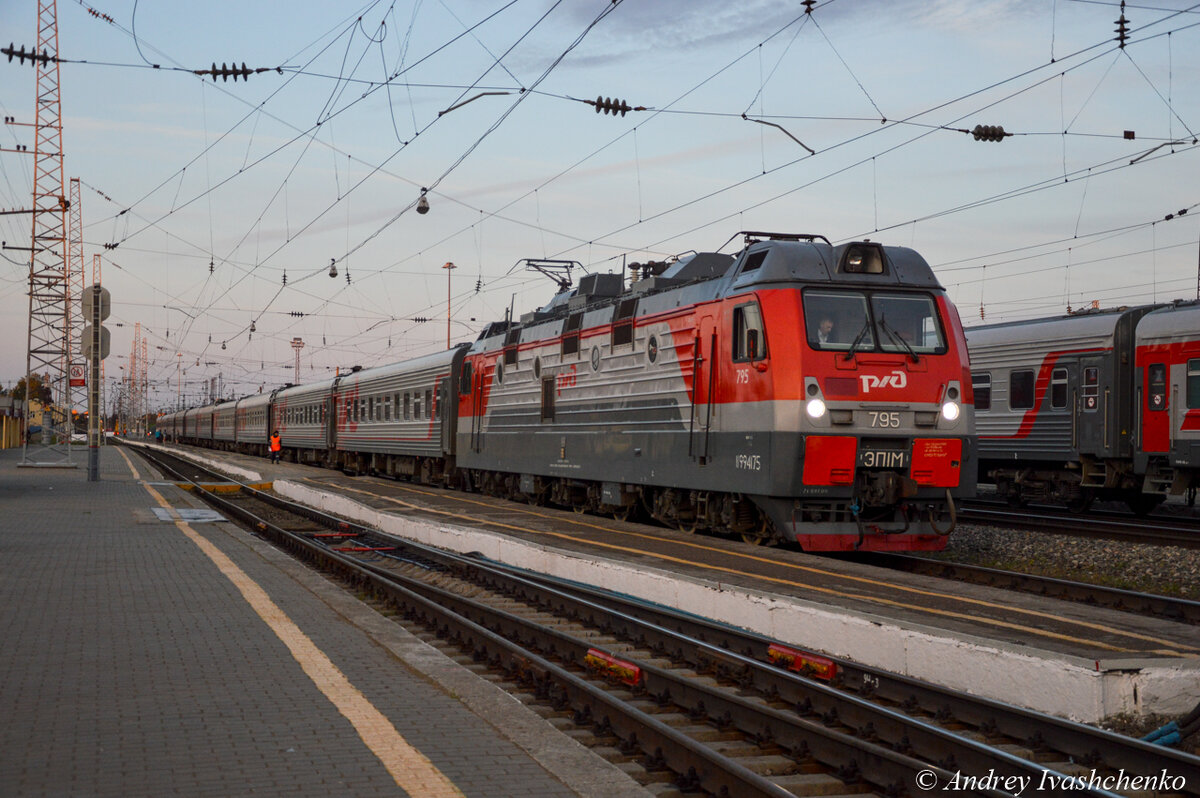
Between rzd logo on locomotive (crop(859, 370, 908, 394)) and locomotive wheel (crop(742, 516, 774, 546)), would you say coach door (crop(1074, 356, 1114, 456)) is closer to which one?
rzd logo on locomotive (crop(859, 370, 908, 394))

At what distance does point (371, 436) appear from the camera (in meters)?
36.2

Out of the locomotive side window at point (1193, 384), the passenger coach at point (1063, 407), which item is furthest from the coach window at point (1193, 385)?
the passenger coach at point (1063, 407)

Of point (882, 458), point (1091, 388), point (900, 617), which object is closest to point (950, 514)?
point (882, 458)

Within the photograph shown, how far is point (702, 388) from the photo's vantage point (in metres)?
14.8

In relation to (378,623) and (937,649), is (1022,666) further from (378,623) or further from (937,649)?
(378,623)

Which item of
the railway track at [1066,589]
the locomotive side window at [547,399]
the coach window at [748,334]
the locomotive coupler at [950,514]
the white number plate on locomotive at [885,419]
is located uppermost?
the coach window at [748,334]

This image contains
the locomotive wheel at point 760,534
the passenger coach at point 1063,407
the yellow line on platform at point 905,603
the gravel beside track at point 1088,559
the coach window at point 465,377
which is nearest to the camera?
the yellow line on platform at point 905,603

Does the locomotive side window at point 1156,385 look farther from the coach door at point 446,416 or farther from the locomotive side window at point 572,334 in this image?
the coach door at point 446,416

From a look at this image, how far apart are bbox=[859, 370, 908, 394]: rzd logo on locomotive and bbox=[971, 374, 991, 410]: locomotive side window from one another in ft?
32.9

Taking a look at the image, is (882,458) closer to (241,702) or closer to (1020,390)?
(241,702)

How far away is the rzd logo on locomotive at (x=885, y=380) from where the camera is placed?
13259 millimetres

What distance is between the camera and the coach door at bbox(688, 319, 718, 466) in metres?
14.5

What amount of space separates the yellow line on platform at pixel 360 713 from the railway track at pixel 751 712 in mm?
1246

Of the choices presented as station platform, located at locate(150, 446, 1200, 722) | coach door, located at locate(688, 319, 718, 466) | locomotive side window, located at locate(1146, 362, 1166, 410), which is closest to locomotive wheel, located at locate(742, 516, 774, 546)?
station platform, located at locate(150, 446, 1200, 722)
